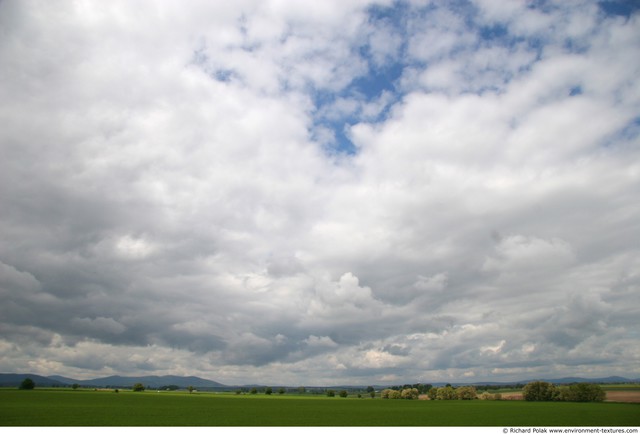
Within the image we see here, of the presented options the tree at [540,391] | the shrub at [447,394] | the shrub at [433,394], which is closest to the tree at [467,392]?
the shrub at [447,394]

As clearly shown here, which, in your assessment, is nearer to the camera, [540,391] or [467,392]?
[540,391]

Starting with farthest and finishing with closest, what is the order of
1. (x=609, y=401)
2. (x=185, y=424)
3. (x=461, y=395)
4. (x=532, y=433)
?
(x=461, y=395) < (x=609, y=401) < (x=185, y=424) < (x=532, y=433)

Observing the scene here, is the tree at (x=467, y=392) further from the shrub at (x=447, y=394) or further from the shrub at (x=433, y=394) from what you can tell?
the shrub at (x=433, y=394)

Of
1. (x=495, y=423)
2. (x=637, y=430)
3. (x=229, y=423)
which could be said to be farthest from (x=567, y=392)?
(x=229, y=423)

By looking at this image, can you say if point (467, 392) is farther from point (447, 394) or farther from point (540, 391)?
point (540, 391)

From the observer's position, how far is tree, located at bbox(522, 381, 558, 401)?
15375cm

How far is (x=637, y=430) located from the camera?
178ft

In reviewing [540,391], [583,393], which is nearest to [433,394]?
[540,391]

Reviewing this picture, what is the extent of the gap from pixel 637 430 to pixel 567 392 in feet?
376

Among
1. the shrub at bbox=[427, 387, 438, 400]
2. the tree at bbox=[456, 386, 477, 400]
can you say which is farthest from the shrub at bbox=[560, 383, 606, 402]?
→ the shrub at bbox=[427, 387, 438, 400]

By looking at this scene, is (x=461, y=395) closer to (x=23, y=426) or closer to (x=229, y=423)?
(x=229, y=423)

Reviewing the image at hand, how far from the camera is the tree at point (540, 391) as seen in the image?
6053 inches

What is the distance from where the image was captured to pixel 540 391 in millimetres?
156125

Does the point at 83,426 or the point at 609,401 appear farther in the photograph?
the point at 609,401
